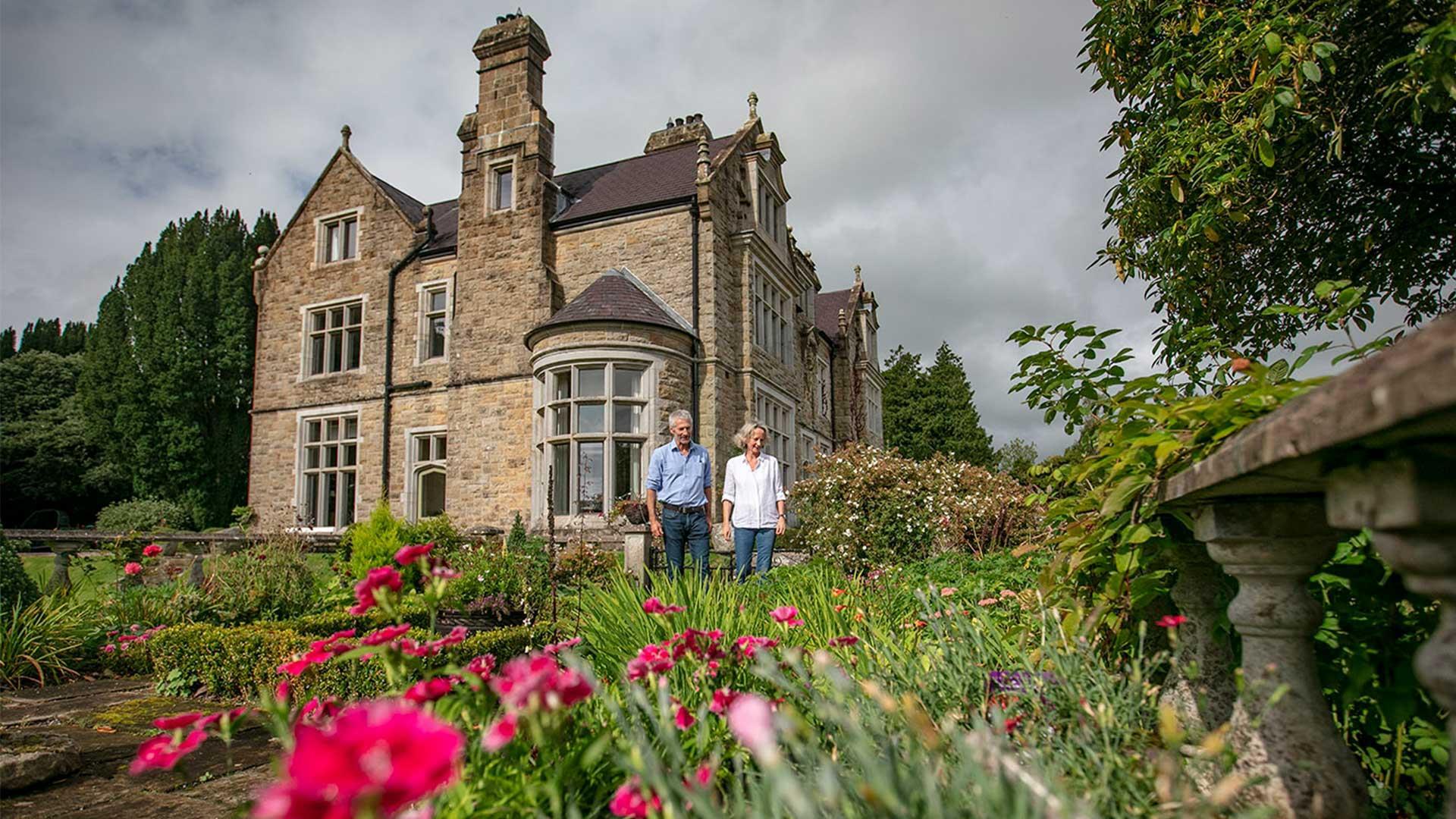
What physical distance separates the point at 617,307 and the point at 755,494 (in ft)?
23.4

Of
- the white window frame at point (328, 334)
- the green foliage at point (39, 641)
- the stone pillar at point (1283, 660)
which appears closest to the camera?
the stone pillar at point (1283, 660)

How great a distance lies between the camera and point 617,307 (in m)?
13.5

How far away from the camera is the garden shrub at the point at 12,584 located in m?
6.04

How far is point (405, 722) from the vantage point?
34.1 inches

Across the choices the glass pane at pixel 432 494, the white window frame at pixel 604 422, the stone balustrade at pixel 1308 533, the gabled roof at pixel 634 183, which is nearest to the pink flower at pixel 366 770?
the stone balustrade at pixel 1308 533

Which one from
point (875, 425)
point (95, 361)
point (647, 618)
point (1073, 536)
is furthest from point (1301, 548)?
point (95, 361)

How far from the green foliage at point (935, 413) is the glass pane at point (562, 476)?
21.8m

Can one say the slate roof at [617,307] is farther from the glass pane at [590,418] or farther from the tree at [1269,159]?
the tree at [1269,159]

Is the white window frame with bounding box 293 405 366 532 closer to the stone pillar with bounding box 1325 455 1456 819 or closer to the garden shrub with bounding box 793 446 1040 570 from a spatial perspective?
the garden shrub with bounding box 793 446 1040 570

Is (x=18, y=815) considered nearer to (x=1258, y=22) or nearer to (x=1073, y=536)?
(x=1073, y=536)

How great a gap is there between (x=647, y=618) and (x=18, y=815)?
234cm

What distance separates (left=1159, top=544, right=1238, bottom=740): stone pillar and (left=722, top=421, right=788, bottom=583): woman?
4787 mm

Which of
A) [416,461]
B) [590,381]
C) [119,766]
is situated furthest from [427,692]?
[416,461]

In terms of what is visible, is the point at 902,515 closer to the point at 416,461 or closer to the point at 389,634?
the point at 389,634
